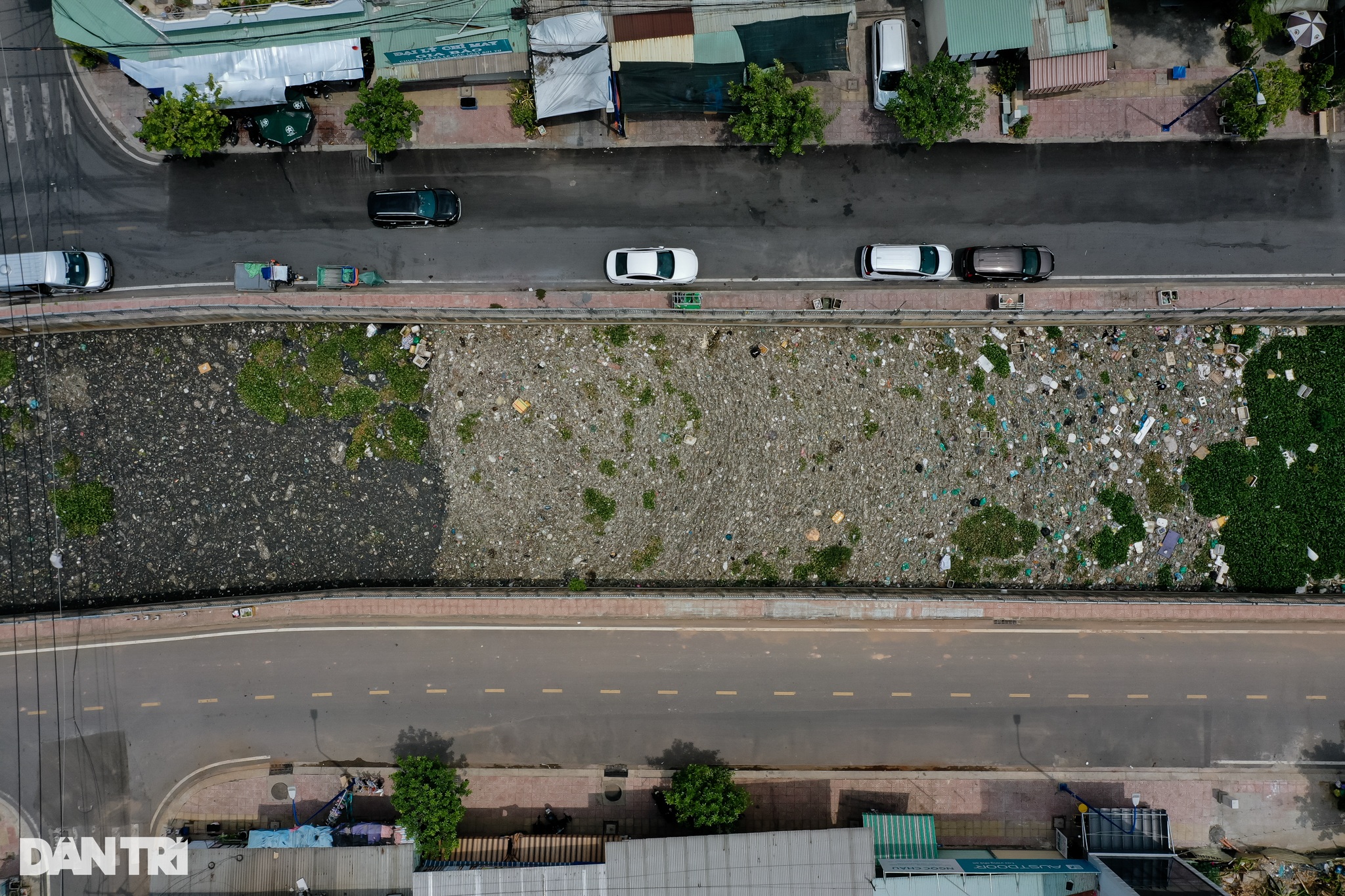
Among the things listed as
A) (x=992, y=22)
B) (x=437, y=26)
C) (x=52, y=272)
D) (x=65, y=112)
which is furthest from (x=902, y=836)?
(x=65, y=112)

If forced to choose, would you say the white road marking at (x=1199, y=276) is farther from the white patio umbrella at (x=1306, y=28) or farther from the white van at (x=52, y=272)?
the white van at (x=52, y=272)

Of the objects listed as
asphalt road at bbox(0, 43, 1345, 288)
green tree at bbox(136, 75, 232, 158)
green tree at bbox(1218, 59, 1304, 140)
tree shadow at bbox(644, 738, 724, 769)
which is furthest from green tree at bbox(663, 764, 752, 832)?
green tree at bbox(1218, 59, 1304, 140)

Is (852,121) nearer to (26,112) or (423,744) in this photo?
(423,744)

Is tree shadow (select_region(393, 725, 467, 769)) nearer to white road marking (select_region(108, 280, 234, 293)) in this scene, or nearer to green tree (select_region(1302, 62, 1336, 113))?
white road marking (select_region(108, 280, 234, 293))

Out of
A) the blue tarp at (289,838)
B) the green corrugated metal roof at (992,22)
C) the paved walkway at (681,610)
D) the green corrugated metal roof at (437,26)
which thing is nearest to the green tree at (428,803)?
the blue tarp at (289,838)

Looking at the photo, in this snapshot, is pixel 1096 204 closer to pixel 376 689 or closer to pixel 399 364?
pixel 399 364

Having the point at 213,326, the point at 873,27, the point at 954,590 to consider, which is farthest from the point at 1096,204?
the point at 213,326

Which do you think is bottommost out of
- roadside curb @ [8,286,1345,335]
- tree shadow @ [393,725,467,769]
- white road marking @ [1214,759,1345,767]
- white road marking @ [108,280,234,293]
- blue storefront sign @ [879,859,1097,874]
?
blue storefront sign @ [879,859,1097,874]
